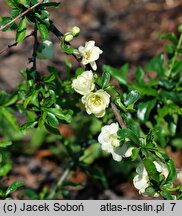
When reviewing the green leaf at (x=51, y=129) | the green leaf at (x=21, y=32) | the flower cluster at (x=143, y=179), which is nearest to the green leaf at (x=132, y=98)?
the flower cluster at (x=143, y=179)

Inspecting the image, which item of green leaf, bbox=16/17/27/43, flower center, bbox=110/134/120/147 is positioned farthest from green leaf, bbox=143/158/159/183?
green leaf, bbox=16/17/27/43

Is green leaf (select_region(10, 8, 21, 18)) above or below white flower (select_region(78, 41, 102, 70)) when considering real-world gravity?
above

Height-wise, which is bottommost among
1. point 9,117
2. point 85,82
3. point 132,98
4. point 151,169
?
point 9,117

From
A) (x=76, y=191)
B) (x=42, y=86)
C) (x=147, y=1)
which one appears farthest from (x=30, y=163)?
(x=147, y=1)

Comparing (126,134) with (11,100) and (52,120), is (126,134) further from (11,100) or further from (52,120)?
(11,100)

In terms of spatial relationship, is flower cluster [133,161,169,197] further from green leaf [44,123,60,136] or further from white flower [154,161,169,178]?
green leaf [44,123,60,136]

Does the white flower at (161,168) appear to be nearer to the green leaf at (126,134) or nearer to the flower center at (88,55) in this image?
the green leaf at (126,134)

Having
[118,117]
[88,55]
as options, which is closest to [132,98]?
[118,117]
